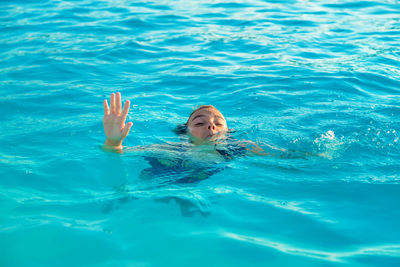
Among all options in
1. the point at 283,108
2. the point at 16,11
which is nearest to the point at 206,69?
the point at 283,108

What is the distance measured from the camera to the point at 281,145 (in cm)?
561

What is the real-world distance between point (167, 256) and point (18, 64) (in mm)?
6298

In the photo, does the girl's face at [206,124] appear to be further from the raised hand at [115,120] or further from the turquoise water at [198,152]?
the raised hand at [115,120]

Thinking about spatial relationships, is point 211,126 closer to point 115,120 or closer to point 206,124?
point 206,124

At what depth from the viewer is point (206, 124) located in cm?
554

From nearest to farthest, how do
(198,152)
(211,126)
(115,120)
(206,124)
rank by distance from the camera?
(115,120), (198,152), (211,126), (206,124)

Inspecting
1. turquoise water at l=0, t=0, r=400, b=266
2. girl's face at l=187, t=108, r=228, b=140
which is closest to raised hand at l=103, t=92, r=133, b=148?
turquoise water at l=0, t=0, r=400, b=266

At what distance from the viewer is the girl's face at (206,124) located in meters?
5.46

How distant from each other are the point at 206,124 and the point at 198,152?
50 cm

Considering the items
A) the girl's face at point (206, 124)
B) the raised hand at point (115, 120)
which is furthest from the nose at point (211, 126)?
the raised hand at point (115, 120)

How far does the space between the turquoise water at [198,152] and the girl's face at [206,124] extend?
1.08ft

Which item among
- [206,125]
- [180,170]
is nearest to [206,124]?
[206,125]

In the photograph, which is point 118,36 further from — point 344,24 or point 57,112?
point 344,24

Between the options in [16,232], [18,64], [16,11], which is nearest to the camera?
[16,232]
